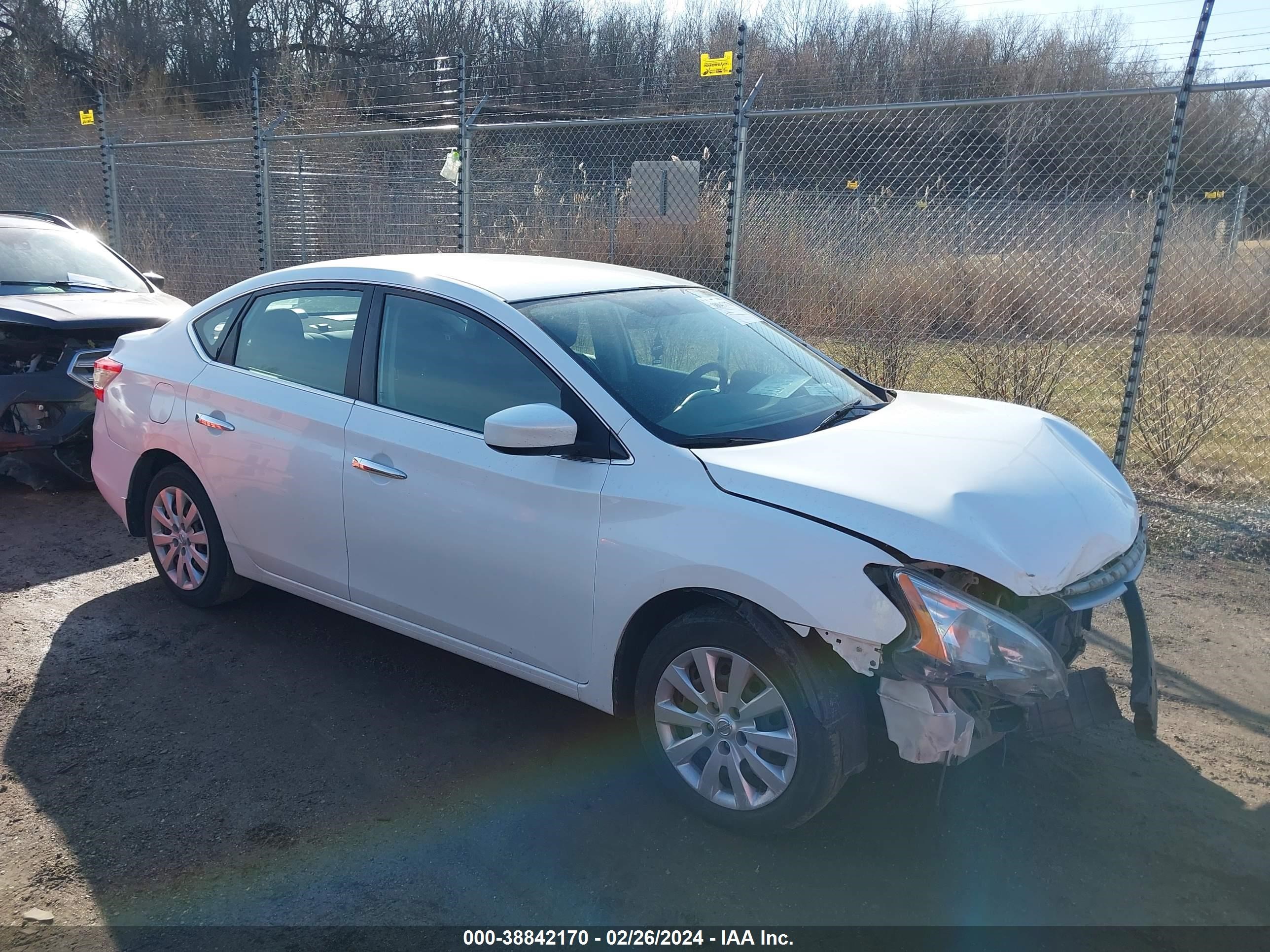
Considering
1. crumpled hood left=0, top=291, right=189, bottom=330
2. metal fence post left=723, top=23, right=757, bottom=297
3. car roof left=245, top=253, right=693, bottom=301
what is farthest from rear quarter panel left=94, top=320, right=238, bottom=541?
metal fence post left=723, top=23, right=757, bottom=297

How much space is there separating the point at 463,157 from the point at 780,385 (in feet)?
18.3

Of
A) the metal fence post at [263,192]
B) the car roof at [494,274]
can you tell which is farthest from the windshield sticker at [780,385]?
the metal fence post at [263,192]

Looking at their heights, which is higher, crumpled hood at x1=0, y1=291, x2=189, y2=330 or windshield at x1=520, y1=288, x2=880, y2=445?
windshield at x1=520, y1=288, x2=880, y2=445

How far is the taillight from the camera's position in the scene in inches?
200

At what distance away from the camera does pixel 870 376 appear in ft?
27.1

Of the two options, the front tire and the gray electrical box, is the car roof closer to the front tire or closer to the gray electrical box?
the front tire

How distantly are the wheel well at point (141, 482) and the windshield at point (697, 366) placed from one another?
2223mm

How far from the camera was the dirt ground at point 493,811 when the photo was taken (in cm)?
288

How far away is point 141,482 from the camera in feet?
16.4

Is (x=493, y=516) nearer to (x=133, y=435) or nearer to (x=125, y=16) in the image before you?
(x=133, y=435)

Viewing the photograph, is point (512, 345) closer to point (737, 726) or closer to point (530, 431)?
point (530, 431)

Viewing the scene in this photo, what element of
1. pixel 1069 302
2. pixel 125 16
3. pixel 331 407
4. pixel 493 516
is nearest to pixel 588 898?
pixel 493 516

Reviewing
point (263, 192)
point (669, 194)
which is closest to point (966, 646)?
point (669, 194)

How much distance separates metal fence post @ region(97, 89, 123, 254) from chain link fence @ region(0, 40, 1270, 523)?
37 mm
